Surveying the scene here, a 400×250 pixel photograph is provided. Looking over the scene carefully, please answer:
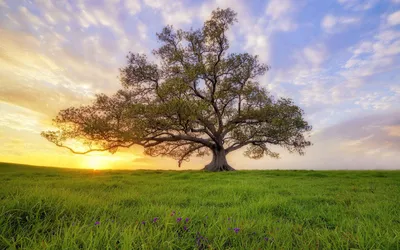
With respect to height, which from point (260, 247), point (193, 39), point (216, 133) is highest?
point (193, 39)

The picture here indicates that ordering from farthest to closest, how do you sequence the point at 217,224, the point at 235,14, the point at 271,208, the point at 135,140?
the point at 235,14 → the point at 135,140 → the point at 271,208 → the point at 217,224

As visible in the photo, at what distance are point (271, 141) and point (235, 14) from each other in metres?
15.8

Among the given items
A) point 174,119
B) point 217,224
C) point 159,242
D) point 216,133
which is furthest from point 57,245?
point 216,133

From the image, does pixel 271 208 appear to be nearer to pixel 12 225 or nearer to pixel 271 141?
pixel 12 225

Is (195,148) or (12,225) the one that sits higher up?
(195,148)

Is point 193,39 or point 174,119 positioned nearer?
point 174,119

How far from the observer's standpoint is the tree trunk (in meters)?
29.3

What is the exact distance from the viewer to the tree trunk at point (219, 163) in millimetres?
29266

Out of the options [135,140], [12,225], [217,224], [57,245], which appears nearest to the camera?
[57,245]

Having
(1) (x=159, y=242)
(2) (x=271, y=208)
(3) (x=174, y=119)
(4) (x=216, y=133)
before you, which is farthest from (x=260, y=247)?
(4) (x=216, y=133)

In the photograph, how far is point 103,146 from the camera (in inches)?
953

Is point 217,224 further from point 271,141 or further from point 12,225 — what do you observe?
point 271,141

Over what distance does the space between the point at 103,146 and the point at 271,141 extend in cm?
1956

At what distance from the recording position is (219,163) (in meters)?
29.5
